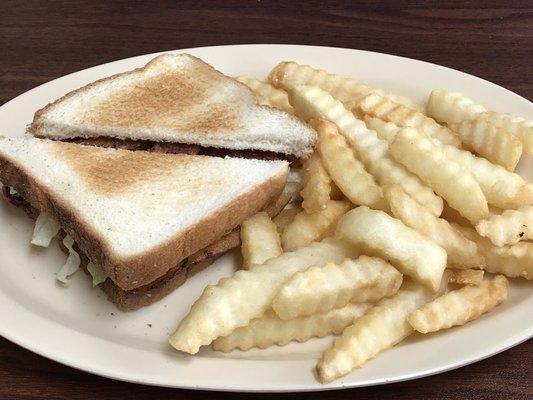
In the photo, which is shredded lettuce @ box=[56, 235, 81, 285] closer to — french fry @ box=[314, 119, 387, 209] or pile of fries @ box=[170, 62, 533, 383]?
pile of fries @ box=[170, 62, 533, 383]

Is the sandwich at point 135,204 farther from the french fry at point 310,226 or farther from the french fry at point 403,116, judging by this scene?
the french fry at point 403,116

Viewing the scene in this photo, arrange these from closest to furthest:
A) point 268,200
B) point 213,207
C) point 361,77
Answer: point 213,207
point 268,200
point 361,77

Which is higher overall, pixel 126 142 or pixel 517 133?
pixel 517 133

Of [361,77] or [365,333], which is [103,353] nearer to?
[365,333]

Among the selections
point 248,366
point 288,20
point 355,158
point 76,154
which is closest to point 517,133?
point 355,158

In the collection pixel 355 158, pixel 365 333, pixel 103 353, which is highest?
pixel 355 158

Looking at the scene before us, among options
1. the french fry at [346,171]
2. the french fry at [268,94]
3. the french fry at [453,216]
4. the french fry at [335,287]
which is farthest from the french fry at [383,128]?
the french fry at [335,287]
